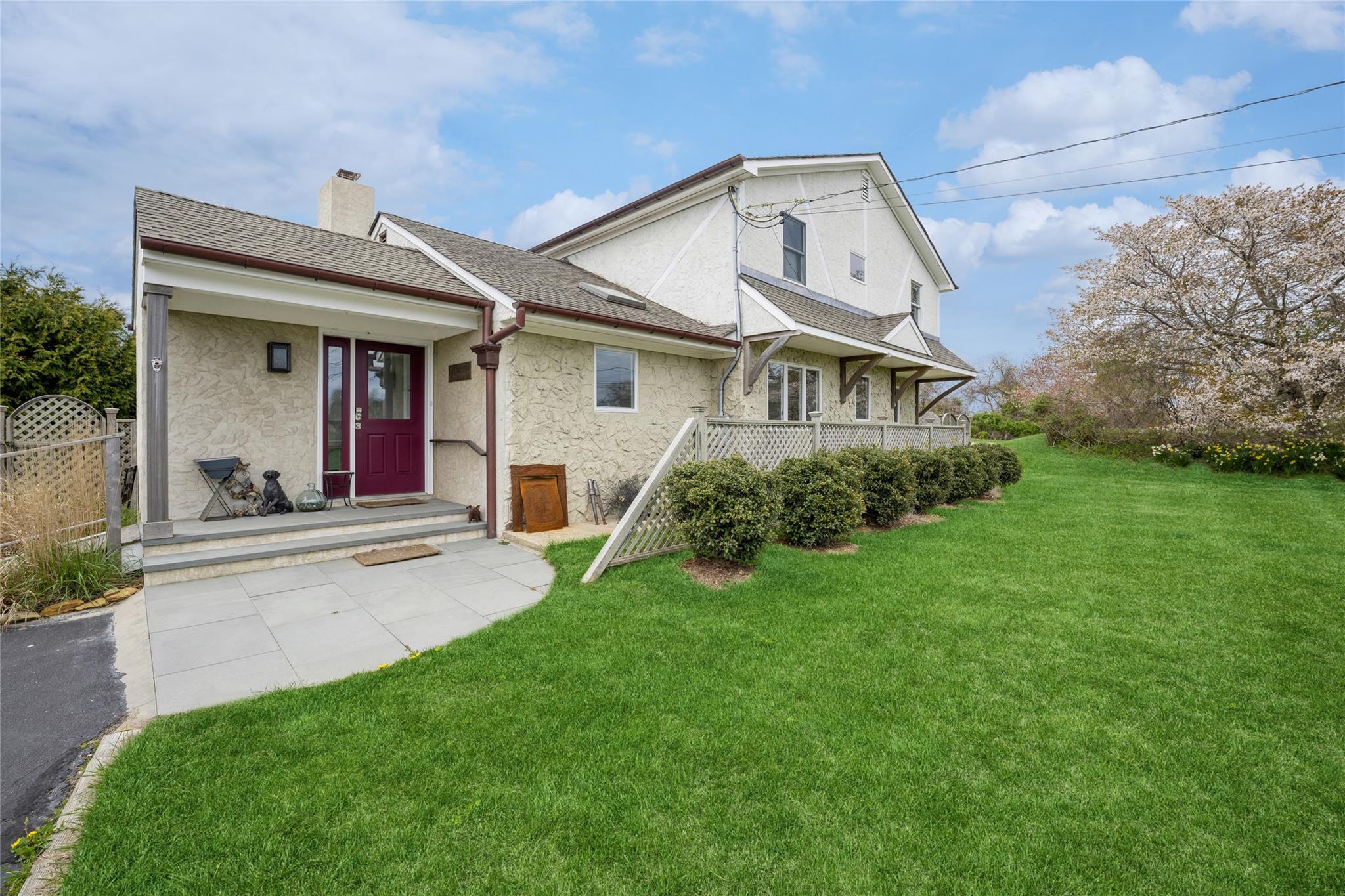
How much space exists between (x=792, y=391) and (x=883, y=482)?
11.8ft

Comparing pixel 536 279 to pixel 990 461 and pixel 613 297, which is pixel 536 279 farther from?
pixel 990 461

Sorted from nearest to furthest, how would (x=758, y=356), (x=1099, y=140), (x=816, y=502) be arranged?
(x=816, y=502) < (x=1099, y=140) < (x=758, y=356)

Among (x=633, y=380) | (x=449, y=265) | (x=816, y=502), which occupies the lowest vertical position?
(x=816, y=502)

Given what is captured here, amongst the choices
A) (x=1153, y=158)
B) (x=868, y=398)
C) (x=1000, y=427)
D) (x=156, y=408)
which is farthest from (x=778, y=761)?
(x=1000, y=427)

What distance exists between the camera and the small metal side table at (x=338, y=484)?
7.63 m

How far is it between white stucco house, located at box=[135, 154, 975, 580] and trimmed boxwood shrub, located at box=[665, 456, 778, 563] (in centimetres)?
271

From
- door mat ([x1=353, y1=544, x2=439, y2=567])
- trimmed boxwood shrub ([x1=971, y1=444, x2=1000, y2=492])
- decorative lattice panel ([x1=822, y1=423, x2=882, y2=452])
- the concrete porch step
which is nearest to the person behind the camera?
the concrete porch step

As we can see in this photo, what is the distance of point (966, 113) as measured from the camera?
1142 cm

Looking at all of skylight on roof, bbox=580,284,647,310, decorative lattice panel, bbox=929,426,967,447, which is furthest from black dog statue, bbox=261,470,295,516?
decorative lattice panel, bbox=929,426,967,447

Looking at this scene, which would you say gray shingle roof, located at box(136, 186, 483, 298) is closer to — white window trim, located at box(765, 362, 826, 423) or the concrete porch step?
the concrete porch step

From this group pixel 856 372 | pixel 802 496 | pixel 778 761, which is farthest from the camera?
pixel 856 372

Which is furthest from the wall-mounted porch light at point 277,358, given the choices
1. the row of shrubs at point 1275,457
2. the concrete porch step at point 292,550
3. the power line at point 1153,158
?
the row of shrubs at point 1275,457

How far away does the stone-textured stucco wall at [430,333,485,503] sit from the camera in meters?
7.62

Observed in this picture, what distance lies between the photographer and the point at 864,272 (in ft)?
42.7
